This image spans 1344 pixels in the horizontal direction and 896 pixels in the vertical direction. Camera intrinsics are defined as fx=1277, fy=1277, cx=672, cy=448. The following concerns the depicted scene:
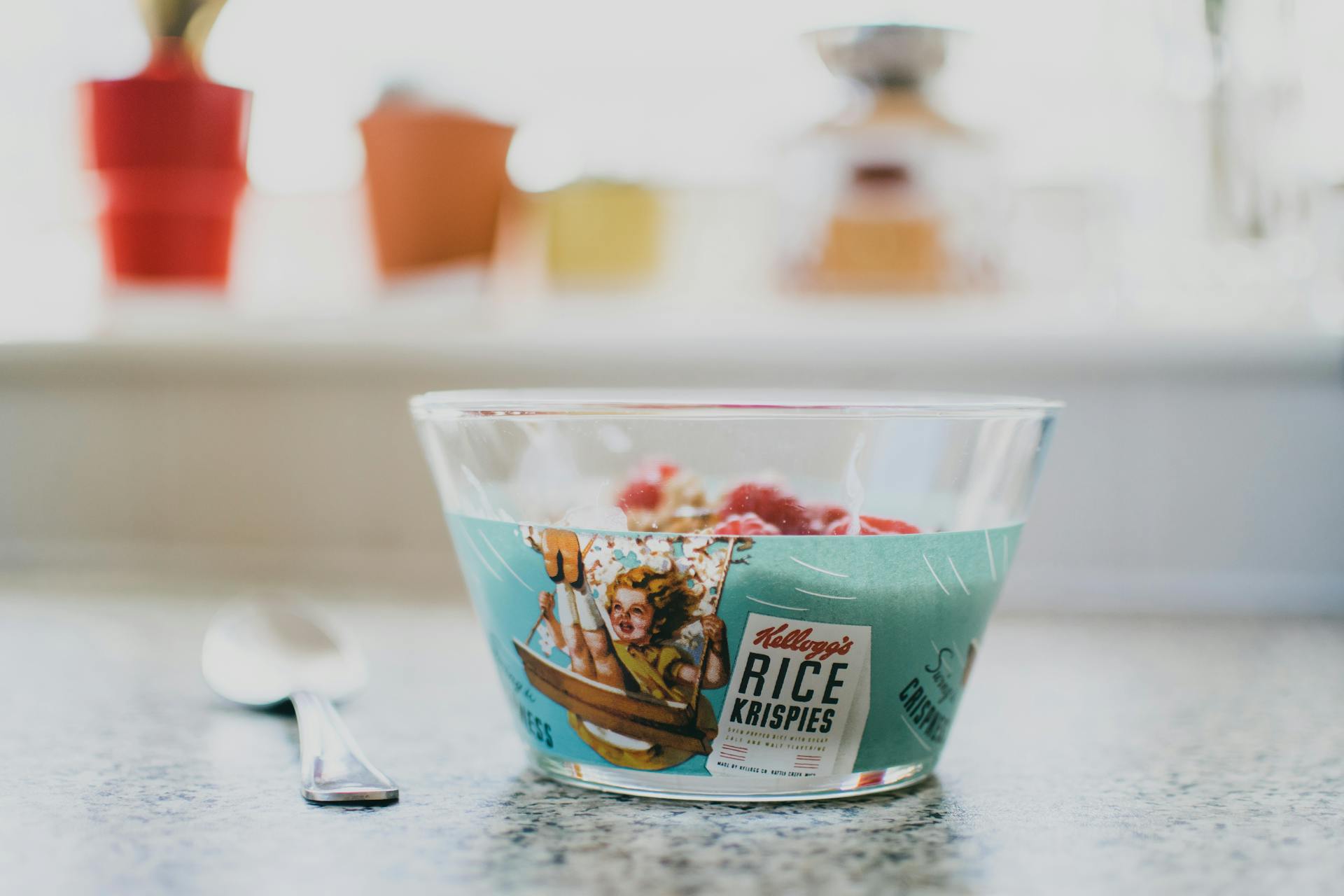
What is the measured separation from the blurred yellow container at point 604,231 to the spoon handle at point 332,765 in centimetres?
66

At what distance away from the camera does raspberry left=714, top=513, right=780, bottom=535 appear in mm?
461

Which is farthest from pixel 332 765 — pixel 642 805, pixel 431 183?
pixel 431 183

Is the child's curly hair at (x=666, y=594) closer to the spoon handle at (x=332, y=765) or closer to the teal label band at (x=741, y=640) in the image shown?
the teal label band at (x=741, y=640)

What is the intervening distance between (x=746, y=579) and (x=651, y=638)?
0.04 metres

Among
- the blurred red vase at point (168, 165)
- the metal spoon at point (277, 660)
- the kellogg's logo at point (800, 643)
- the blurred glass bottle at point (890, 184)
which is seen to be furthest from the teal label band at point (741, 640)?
the blurred red vase at point (168, 165)

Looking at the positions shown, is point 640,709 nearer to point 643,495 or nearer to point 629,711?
point 629,711

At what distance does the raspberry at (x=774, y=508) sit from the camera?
473 millimetres

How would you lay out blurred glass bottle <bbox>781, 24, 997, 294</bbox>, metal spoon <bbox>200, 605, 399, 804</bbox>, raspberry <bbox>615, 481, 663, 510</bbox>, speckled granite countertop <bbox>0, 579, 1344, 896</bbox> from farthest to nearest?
blurred glass bottle <bbox>781, 24, 997, 294</bbox> → metal spoon <bbox>200, 605, 399, 804</bbox> → raspberry <bbox>615, 481, 663, 510</bbox> → speckled granite countertop <bbox>0, 579, 1344, 896</bbox>

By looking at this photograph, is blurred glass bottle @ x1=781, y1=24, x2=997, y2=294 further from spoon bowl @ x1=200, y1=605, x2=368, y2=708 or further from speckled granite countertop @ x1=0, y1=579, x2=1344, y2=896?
spoon bowl @ x1=200, y1=605, x2=368, y2=708

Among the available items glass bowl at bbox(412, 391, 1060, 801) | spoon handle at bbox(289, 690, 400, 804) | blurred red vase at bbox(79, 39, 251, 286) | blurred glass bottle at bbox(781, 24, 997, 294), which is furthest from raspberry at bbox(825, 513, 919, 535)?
blurred red vase at bbox(79, 39, 251, 286)

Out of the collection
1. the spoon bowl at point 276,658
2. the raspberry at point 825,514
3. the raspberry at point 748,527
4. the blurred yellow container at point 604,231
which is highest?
the blurred yellow container at point 604,231

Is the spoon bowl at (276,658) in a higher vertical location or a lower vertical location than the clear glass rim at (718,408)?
lower

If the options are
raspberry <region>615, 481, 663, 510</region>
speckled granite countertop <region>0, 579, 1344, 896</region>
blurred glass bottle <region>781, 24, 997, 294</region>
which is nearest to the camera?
speckled granite countertop <region>0, 579, 1344, 896</region>

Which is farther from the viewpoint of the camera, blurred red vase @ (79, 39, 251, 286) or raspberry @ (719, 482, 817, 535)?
blurred red vase @ (79, 39, 251, 286)
